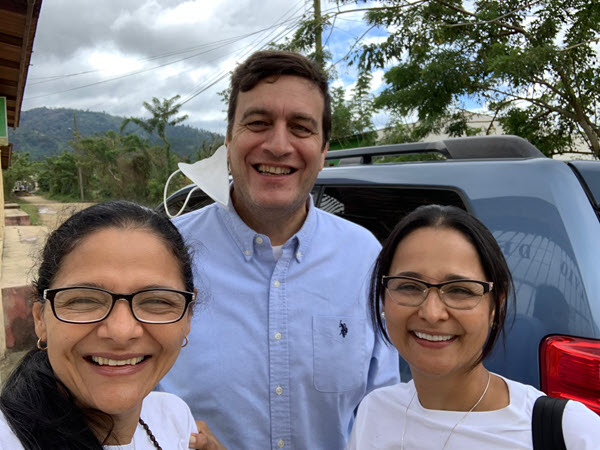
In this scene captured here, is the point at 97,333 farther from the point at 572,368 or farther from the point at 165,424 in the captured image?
the point at 572,368

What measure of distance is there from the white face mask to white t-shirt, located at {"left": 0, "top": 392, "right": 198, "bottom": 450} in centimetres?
83

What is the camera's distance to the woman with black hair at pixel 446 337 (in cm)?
133

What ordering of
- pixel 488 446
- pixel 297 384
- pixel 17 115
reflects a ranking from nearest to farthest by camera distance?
pixel 488 446, pixel 297 384, pixel 17 115

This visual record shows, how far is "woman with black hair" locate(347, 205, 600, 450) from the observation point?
1.33 meters

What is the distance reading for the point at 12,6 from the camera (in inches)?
133

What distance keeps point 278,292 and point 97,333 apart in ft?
2.79

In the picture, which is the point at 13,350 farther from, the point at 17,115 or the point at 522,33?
the point at 522,33

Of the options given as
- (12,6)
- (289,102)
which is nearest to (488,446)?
(289,102)

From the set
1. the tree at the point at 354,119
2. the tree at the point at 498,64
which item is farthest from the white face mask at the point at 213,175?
the tree at the point at 354,119

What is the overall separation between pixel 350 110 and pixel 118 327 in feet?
52.4

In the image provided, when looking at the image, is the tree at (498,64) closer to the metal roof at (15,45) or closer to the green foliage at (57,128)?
the metal roof at (15,45)

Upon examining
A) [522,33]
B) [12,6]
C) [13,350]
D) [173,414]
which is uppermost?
[522,33]

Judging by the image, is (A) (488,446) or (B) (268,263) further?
(B) (268,263)

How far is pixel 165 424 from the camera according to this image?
137cm
